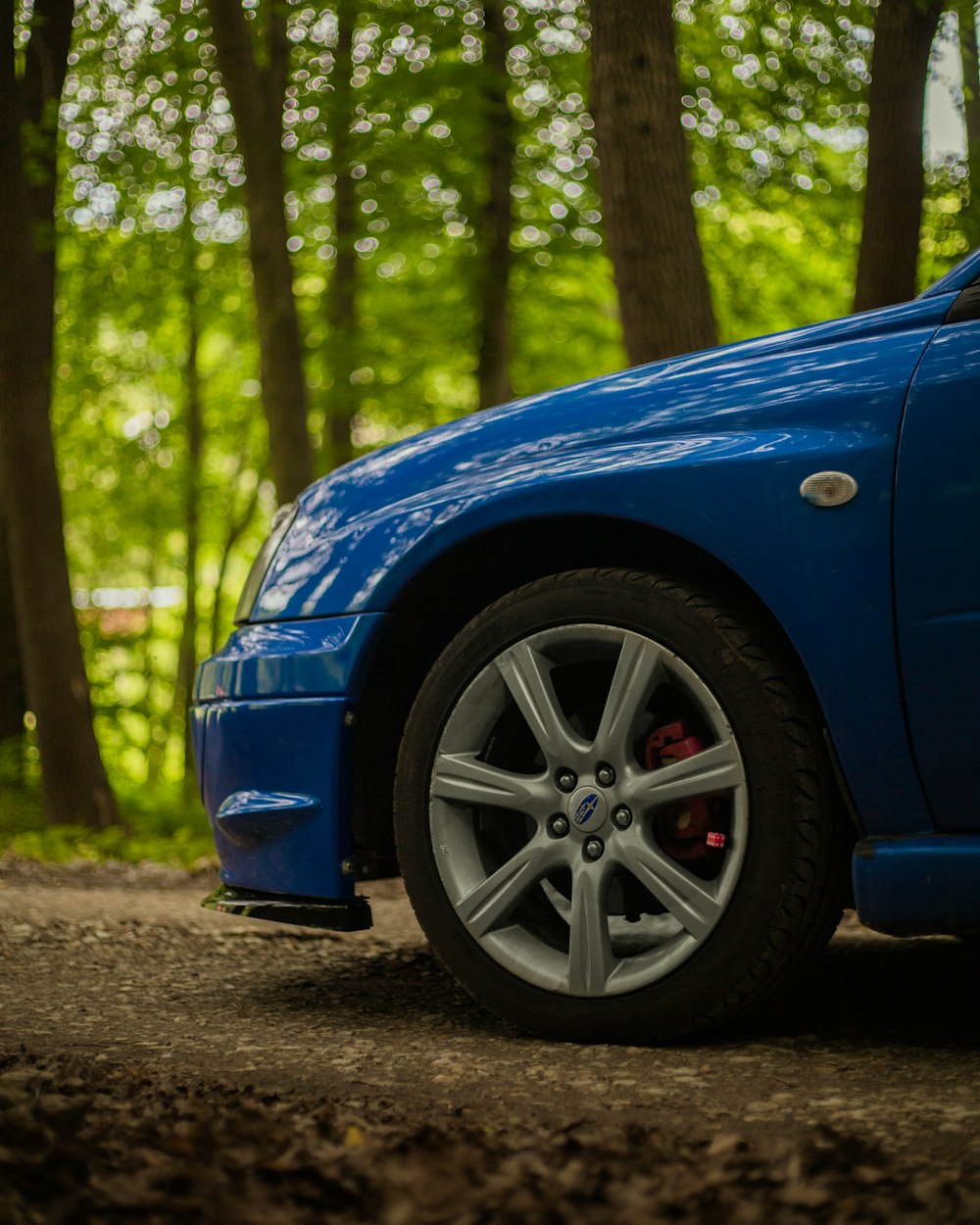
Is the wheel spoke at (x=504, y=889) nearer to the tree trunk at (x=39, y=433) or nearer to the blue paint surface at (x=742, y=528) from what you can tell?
the blue paint surface at (x=742, y=528)

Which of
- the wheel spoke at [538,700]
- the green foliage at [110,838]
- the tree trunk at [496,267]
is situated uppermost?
the tree trunk at [496,267]

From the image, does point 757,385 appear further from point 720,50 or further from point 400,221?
point 400,221

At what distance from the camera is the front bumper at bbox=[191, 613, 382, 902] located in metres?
3.19

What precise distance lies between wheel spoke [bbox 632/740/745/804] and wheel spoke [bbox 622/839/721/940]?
11cm

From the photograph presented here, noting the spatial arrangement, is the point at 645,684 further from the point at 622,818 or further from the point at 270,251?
the point at 270,251

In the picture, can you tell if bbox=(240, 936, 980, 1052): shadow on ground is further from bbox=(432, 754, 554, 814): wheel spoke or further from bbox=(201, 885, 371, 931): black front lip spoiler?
bbox=(432, 754, 554, 814): wheel spoke

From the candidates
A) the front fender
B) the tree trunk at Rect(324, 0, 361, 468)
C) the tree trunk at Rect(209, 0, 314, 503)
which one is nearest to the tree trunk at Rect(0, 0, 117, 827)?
the tree trunk at Rect(209, 0, 314, 503)

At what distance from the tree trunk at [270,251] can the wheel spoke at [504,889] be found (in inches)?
308

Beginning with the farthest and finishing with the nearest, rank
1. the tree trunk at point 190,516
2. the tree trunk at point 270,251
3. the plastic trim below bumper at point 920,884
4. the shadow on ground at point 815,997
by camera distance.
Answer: the tree trunk at point 190,516 < the tree trunk at point 270,251 < the shadow on ground at point 815,997 < the plastic trim below bumper at point 920,884

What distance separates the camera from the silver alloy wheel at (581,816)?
2.76m

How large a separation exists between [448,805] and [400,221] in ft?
37.0

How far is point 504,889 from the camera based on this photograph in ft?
9.62

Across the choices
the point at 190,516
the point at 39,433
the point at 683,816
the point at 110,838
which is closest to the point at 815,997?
the point at 683,816

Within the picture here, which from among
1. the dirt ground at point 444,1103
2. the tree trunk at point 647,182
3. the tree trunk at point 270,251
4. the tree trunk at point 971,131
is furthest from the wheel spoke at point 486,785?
the tree trunk at point 270,251
